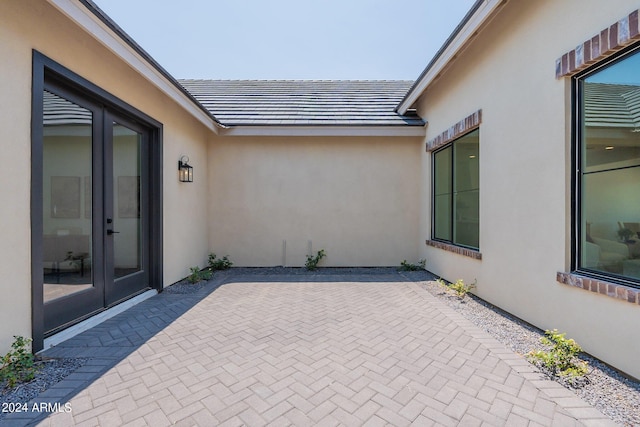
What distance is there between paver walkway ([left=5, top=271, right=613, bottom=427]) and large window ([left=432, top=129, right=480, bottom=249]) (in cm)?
175

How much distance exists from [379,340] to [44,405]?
3075mm

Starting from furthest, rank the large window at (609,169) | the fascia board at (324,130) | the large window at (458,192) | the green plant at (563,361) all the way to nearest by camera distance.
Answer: the fascia board at (324,130) → the large window at (458,192) → the large window at (609,169) → the green plant at (563,361)

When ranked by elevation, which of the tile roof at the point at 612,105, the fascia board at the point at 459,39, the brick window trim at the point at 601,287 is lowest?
the brick window trim at the point at 601,287

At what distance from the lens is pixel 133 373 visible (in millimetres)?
2703

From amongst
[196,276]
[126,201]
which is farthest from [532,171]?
[196,276]

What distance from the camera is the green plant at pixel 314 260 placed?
7.36 meters

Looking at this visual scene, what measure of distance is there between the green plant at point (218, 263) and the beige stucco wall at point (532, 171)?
5523mm

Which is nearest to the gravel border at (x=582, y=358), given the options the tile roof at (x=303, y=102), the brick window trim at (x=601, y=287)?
the brick window trim at (x=601, y=287)

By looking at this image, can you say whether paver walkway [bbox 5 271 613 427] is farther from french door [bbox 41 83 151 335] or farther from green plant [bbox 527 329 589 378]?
french door [bbox 41 83 151 335]

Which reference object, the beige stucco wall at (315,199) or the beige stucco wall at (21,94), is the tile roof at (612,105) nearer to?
the beige stucco wall at (315,199)

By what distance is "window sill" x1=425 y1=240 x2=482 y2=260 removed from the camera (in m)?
4.94

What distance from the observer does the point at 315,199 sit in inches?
295

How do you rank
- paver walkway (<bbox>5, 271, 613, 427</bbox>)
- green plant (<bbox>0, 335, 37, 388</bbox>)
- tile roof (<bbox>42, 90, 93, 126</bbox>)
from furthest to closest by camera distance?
1. tile roof (<bbox>42, 90, 93, 126</bbox>)
2. green plant (<bbox>0, 335, 37, 388</bbox>)
3. paver walkway (<bbox>5, 271, 613, 427</bbox>)

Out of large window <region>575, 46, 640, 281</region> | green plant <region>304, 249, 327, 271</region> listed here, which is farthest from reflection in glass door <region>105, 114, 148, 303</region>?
large window <region>575, 46, 640, 281</region>
